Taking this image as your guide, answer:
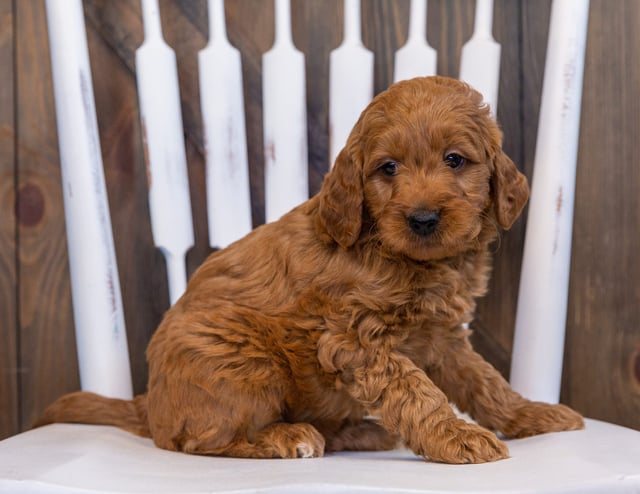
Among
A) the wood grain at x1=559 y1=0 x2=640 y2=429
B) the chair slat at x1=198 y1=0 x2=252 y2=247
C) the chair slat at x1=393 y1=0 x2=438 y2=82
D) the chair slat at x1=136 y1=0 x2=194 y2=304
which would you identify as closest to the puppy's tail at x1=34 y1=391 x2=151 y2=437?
the chair slat at x1=136 y1=0 x2=194 y2=304

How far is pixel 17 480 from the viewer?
1038mm

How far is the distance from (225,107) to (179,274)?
40 cm

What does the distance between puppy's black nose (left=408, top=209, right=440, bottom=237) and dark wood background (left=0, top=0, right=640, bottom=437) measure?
2.32 ft

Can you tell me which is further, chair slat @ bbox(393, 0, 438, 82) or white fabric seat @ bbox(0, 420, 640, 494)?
chair slat @ bbox(393, 0, 438, 82)

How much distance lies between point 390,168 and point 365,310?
0.84 ft

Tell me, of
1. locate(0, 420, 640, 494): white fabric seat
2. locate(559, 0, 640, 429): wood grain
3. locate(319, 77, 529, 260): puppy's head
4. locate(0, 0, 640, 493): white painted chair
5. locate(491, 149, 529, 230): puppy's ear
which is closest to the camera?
locate(0, 420, 640, 494): white fabric seat

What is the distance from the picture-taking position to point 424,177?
4.37 feet

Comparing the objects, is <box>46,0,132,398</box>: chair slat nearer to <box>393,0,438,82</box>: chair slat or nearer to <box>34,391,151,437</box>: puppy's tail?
<box>34,391,151,437</box>: puppy's tail

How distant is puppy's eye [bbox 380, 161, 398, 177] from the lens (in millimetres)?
1371

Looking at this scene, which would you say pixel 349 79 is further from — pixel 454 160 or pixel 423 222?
pixel 423 222

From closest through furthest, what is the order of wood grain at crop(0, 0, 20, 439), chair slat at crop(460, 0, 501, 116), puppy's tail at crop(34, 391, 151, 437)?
puppy's tail at crop(34, 391, 151, 437) → chair slat at crop(460, 0, 501, 116) → wood grain at crop(0, 0, 20, 439)

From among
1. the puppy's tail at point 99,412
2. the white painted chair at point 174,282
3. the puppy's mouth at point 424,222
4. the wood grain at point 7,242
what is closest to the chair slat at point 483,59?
the white painted chair at point 174,282

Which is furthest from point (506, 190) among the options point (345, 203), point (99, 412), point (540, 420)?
point (99, 412)

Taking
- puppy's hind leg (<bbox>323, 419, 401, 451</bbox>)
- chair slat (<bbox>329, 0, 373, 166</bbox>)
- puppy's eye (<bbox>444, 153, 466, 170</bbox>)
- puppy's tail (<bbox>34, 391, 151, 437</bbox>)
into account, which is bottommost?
puppy's hind leg (<bbox>323, 419, 401, 451</bbox>)
